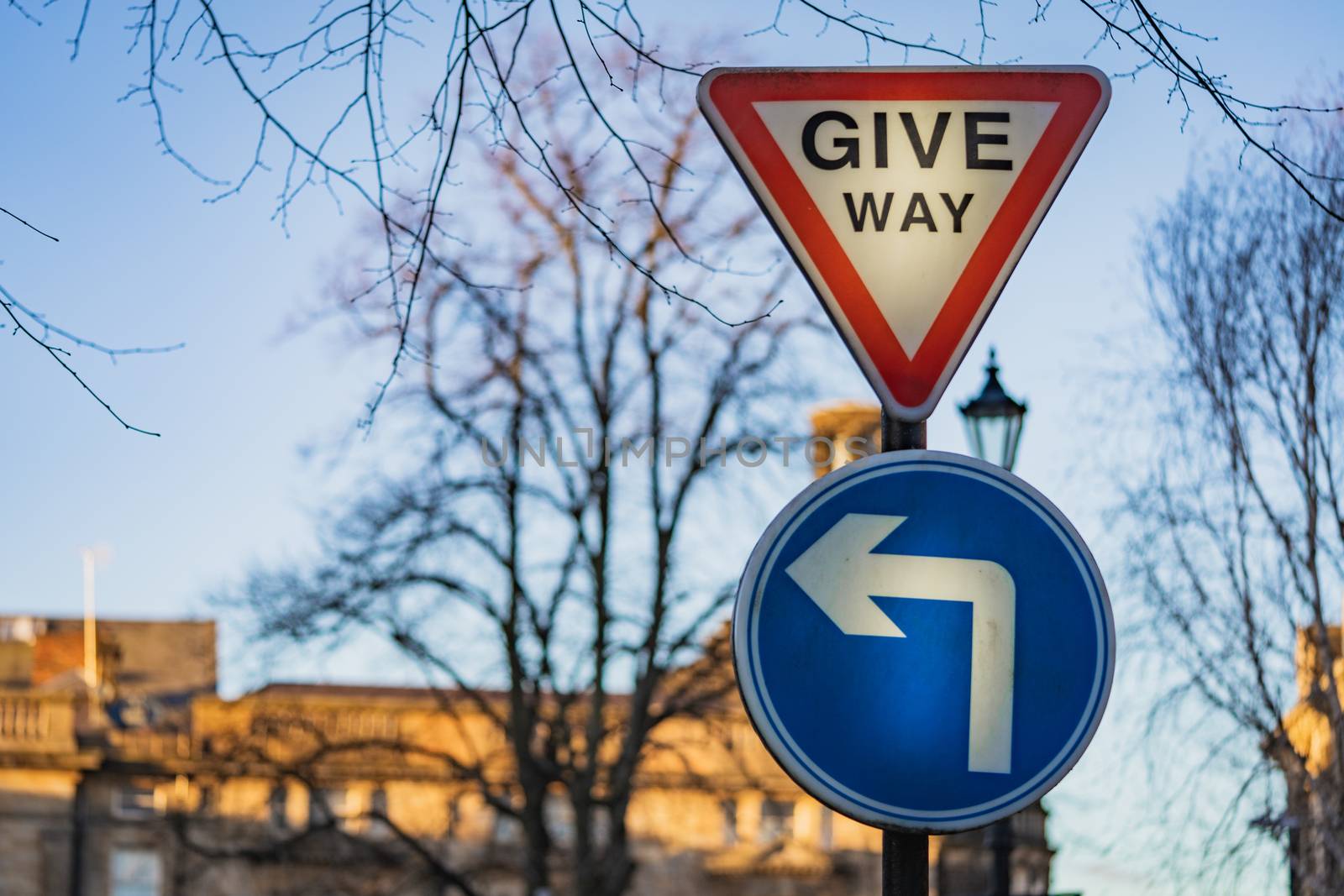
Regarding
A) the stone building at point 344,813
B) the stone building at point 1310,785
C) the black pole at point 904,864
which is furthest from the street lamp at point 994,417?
the stone building at point 344,813

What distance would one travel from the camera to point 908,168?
10.5 ft

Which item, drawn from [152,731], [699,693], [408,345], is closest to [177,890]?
[152,731]

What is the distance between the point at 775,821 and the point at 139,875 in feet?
47.4

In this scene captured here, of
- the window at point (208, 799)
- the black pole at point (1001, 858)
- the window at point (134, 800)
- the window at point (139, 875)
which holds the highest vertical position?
the black pole at point (1001, 858)

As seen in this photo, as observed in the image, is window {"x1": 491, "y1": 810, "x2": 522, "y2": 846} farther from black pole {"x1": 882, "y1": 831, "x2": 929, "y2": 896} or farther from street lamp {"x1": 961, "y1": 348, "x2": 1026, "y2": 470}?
black pole {"x1": 882, "y1": 831, "x2": 929, "y2": 896}

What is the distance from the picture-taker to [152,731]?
48.2 meters

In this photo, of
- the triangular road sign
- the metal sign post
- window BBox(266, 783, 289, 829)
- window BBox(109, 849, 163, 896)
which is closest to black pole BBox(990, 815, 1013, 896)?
the triangular road sign

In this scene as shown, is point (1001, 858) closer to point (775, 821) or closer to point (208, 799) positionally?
point (208, 799)

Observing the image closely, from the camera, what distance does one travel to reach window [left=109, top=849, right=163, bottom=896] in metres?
46.0

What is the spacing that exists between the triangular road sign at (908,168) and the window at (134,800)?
4618 cm

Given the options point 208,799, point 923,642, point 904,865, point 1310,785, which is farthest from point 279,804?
point 923,642

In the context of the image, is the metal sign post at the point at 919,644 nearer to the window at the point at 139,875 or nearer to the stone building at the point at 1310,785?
the stone building at the point at 1310,785

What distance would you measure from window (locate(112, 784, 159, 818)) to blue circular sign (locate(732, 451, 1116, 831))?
4640cm

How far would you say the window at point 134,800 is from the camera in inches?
1850
